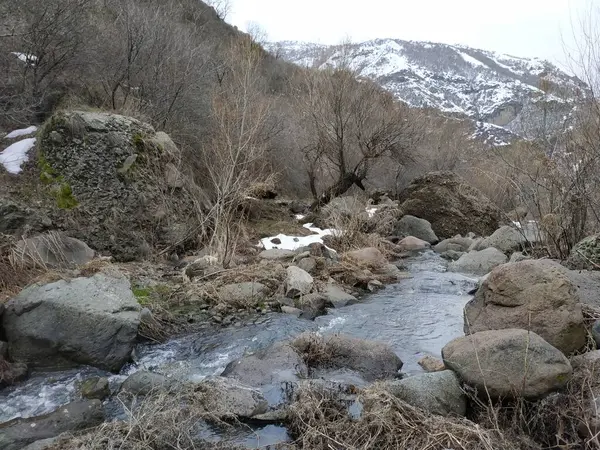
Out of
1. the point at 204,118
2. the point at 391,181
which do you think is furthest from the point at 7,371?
the point at 391,181

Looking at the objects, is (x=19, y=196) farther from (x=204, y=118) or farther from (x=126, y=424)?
(x=204, y=118)

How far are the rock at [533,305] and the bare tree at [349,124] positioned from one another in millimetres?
11143

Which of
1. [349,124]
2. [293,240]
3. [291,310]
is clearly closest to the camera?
[291,310]

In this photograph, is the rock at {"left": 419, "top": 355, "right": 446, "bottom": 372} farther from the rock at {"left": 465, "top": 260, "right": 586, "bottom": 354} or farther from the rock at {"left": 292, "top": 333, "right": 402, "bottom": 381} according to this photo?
the rock at {"left": 465, "top": 260, "right": 586, "bottom": 354}

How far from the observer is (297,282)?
28.7 ft

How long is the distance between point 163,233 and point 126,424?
22.5 ft

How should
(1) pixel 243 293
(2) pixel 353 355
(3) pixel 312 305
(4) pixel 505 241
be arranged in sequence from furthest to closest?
1. (4) pixel 505 241
2. (1) pixel 243 293
3. (3) pixel 312 305
4. (2) pixel 353 355

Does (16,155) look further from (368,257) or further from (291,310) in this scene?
(368,257)

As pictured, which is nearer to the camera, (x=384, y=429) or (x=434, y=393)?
(x=384, y=429)

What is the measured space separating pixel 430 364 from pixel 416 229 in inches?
432

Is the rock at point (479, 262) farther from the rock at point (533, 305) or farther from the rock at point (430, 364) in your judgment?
the rock at point (430, 364)

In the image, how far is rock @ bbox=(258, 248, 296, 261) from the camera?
10.6m

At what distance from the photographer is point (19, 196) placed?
884cm

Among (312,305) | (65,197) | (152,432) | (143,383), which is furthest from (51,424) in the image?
(65,197)
